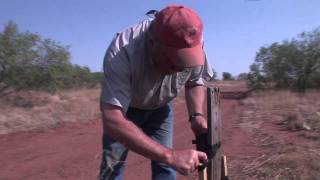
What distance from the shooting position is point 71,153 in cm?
920

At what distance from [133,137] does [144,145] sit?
2.9 inches

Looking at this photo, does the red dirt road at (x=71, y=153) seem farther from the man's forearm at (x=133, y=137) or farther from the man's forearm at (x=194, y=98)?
the man's forearm at (x=133, y=137)

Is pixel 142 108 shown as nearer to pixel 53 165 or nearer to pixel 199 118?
pixel 199 118

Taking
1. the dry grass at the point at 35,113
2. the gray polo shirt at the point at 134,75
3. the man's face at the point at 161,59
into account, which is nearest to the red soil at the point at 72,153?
the dry grass at the point at 35,113

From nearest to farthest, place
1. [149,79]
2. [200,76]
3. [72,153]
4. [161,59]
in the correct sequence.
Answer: [161,59]
[149,79]
[200,76]
[72,153]

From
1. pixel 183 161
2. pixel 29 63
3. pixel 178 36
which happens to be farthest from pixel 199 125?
pixel 29 63

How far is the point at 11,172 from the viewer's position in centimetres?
768

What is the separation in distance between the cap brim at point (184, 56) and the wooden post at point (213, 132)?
0.50m

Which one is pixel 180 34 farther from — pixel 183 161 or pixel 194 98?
pixel 194 98

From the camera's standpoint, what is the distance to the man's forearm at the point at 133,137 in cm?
251

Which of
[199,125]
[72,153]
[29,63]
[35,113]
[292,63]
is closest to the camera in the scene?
[199,125]

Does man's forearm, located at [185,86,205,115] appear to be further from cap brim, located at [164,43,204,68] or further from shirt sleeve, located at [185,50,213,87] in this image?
cap brim, located at [164,43,204,68]

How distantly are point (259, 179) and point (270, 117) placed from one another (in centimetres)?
878

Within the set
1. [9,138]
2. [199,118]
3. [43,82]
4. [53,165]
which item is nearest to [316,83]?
[43,82]
